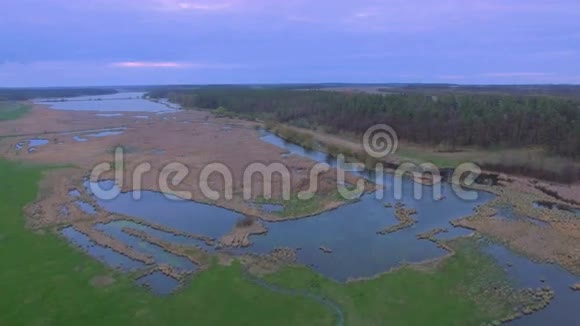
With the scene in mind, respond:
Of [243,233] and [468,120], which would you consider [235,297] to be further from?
[468,120]

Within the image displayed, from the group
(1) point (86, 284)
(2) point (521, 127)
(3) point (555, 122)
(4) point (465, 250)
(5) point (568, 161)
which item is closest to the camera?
(1) point (86, 284)

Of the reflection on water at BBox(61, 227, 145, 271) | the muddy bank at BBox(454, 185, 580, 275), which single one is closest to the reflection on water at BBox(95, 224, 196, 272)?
the reflection on water at BBox(61, 227, 145, 271)

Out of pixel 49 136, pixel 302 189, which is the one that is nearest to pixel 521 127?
pixel 302 189

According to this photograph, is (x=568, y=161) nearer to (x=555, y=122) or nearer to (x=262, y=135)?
(x=555, y=122)

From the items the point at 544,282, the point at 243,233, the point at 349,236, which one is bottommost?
the point at 544,282

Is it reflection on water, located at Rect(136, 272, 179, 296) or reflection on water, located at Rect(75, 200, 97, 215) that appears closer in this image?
reflection on water, located at Rect(136, 272, 179, 296)

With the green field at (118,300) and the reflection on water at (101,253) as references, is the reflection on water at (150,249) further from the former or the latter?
the green field at (118,300)

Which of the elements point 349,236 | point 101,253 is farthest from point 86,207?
point 349,236

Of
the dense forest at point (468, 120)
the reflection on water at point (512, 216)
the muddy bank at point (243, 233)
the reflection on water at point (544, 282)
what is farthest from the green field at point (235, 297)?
the dense forest at point (468, 120)

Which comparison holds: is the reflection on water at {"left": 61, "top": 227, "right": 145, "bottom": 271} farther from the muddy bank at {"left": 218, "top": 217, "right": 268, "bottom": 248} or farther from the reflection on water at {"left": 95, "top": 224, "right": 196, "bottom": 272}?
the muddy bank at {"left": 218, "top": 217, "right": 268, "bottom": 248}
